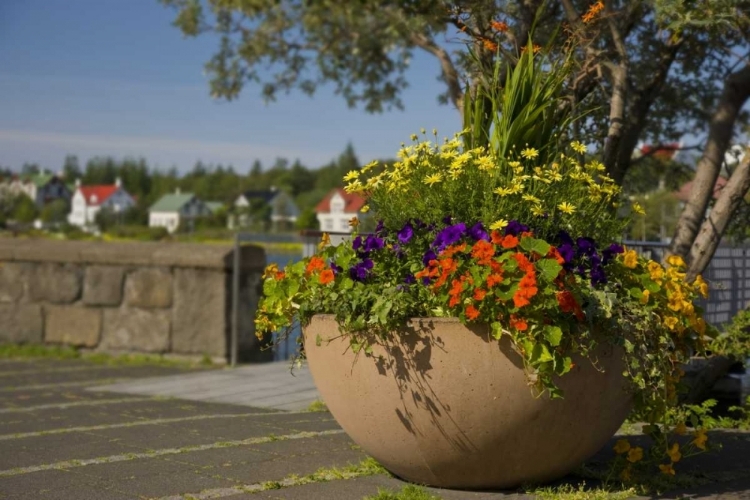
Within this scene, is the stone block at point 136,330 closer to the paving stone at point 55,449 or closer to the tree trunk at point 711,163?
the paving stone at point 55,449

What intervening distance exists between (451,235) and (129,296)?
743 centimetres

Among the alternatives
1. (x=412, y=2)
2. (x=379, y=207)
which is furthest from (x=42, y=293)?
(x=379, y=207)

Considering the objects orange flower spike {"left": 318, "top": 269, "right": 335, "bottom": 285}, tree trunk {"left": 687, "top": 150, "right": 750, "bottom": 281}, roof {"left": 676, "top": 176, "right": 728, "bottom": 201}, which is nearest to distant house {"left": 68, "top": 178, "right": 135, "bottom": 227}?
roof {"left": 676, "top": 176, "right": 728, "bottom": 201}

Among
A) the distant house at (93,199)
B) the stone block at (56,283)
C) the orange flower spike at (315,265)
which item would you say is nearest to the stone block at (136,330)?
the stone block at (56,283)

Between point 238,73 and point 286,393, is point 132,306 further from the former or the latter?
point 238,73

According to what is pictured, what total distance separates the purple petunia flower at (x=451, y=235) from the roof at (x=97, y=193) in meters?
148

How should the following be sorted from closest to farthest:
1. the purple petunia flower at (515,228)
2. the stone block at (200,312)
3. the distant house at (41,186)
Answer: the purple petunia flower at (515,228) → the stone block at (200,312) → the distant house at (41,186)

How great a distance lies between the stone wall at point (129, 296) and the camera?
1055cm

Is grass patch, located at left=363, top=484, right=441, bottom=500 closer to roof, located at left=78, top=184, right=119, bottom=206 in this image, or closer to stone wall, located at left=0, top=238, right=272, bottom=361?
stone wall, located at left=0, top=238, right=272, bottom=361

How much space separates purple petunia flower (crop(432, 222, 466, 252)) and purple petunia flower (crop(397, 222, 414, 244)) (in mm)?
170

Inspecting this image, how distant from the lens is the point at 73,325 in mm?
11453

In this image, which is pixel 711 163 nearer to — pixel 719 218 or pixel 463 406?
pixel 719 218

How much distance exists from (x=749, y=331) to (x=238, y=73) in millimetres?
12438

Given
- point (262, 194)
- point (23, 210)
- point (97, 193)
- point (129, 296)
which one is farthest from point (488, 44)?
point (97, 193)
